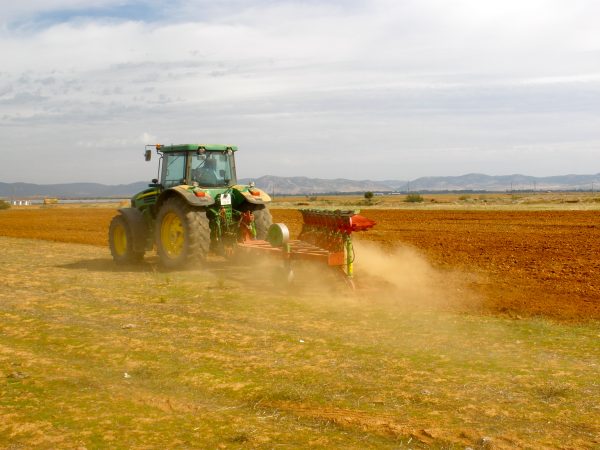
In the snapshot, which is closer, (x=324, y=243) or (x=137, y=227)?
(x=324, y=243)

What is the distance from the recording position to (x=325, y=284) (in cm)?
1126

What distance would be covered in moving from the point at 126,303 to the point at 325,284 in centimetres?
354

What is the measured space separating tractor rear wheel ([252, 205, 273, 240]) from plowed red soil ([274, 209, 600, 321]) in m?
3.90

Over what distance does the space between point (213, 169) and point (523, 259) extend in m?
7.35

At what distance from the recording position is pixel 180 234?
13047mm

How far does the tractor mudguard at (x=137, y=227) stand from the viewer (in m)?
13.8

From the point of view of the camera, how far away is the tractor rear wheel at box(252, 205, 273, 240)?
514 inches

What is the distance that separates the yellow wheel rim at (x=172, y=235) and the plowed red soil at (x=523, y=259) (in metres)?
5.66

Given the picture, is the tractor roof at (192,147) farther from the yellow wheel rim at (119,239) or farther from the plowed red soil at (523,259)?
the plowed red soil at (523,259)

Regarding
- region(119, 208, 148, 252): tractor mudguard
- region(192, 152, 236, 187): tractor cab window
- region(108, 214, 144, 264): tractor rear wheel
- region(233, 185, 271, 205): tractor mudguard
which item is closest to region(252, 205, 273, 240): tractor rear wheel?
region(233, 185, 271, 205): tractor mudguard

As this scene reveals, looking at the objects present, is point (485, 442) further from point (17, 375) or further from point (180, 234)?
point (180, 234)

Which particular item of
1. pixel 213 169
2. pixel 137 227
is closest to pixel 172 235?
pixel 137 227

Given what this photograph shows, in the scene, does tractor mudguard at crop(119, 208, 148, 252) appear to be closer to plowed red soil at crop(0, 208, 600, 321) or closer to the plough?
the plough

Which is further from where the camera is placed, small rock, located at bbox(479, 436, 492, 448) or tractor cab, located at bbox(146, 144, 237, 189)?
tractor cab, located at bbox(146, 144, 237, 189)
